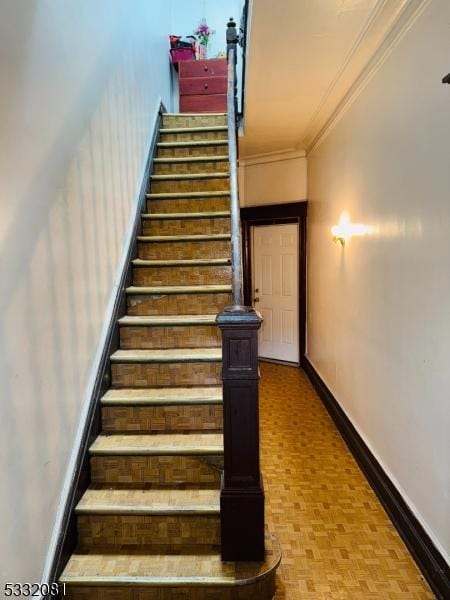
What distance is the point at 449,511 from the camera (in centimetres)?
166

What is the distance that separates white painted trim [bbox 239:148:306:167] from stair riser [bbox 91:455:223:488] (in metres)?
3.94

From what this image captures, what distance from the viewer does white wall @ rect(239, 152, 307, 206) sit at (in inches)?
193

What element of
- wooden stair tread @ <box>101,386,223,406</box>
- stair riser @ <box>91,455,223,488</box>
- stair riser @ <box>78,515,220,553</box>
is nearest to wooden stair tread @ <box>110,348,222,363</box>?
wooden stair tread @ <box>101,386,223,406</box>

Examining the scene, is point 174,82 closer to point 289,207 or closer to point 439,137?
point 289,207

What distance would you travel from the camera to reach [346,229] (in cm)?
316

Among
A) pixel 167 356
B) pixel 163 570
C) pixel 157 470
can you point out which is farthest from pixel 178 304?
pixel 163 570

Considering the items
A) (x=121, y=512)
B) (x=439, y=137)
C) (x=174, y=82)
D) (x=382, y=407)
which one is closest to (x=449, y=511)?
(x=382, y=407)

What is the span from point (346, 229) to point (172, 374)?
5.90 feet

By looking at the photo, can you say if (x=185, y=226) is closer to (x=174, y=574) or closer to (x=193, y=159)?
(x=193, y=159)

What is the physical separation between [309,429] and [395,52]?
2.71m

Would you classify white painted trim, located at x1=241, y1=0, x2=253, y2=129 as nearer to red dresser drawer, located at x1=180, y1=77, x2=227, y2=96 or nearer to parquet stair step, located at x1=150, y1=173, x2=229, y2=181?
parquet stair step, located at x1=150, y1=173, x2=229, y2=181

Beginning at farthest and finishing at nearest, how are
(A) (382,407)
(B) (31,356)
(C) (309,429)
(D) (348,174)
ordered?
1. (C) (309,429)
2. (D) (348,174)
3. (A) (382,407)
4. (B) (31,356)

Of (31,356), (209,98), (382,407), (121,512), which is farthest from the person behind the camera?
(209,98)

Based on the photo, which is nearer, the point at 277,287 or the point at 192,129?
the point at 192,129
